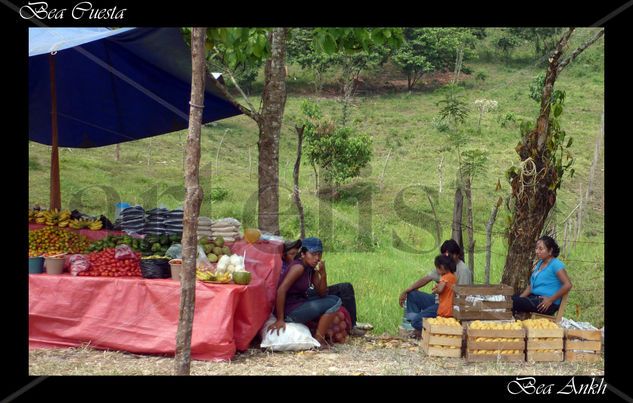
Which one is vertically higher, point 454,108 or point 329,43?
point 454,108

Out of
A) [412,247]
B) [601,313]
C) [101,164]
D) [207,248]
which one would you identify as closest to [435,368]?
[207,248]

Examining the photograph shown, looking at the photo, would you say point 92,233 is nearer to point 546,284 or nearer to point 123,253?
point 123,253

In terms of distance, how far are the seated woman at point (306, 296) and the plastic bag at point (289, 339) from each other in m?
0.05

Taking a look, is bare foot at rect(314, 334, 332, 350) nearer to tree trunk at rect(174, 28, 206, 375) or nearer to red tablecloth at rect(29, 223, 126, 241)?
tree trunk at rect(174, 28, 206, 375)

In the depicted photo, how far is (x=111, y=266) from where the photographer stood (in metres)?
5.80

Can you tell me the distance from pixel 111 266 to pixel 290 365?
169cm

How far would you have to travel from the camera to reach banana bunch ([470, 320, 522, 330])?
548 cm

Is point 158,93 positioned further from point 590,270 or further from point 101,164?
point 101,164

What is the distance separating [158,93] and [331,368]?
392 cm

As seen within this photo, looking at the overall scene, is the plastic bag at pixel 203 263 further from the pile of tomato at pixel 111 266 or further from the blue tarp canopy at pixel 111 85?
the blue tarp canopy at pixel 111 85

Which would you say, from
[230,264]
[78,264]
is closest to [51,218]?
[78,264]

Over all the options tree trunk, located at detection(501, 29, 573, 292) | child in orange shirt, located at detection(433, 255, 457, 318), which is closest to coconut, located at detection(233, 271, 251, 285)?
child in orange shirt, located at detection(433, 255, 457, 318)

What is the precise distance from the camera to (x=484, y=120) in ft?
75.5

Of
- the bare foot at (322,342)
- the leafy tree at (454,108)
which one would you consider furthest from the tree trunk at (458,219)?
the leafy tree at (454,108)
